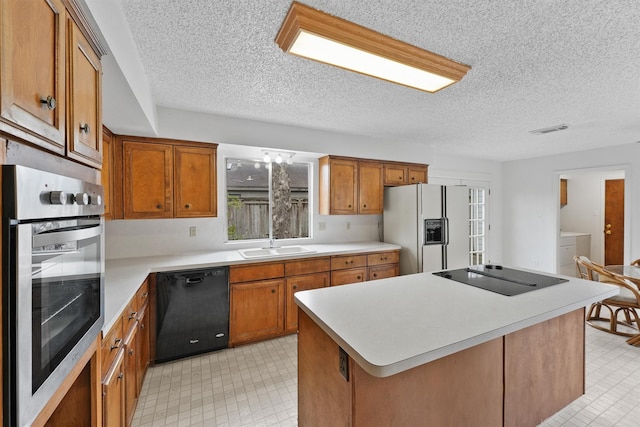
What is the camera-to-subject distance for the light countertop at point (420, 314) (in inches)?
40.1

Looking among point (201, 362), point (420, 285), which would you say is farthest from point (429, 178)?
point (201, 362)

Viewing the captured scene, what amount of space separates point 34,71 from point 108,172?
1884 millimetres

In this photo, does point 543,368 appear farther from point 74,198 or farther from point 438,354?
point 74,198

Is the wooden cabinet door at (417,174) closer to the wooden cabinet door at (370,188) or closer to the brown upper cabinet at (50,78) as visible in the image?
the wooden cabinet door at (370,188)

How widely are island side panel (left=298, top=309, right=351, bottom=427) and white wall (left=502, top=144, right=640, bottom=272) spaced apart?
5370 mm

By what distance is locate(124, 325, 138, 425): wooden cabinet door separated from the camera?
5.15ft

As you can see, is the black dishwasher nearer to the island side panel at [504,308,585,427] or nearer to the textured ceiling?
the textured ceiling

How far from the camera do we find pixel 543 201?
5059 mm

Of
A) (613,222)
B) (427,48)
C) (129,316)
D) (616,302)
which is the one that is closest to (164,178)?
(129,316)

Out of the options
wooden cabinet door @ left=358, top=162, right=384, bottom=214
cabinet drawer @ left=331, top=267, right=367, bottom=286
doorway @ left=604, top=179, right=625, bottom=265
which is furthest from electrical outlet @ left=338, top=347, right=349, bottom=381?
doorway @ left=604, top=179, right=625, bottom=265

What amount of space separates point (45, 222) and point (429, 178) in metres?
5.00

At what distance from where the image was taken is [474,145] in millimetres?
4250

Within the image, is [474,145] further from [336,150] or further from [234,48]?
[234,48]

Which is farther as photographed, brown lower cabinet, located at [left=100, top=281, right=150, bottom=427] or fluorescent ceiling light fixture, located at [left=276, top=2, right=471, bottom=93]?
fluorescent ceiling light fixture, located at [left=276, top=2, right=471, bottom=93]
